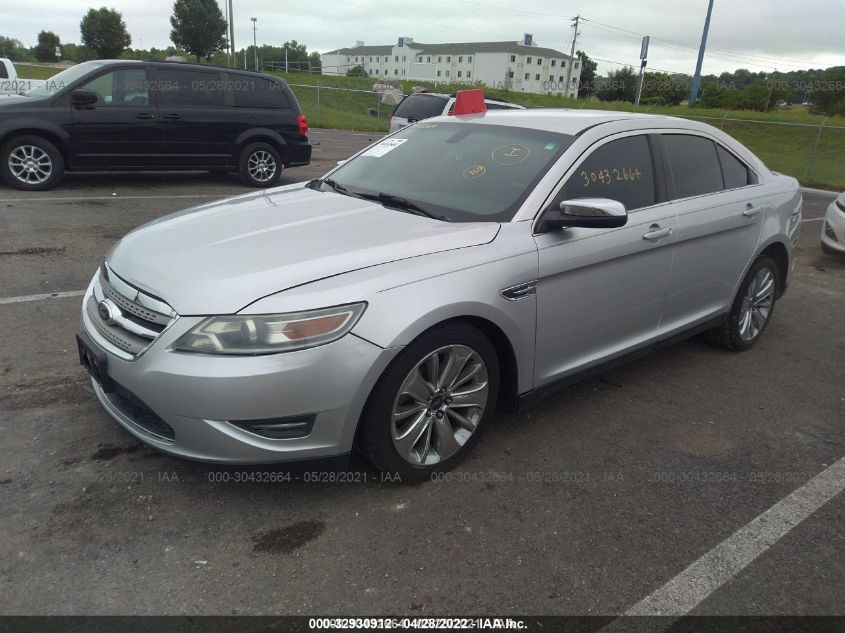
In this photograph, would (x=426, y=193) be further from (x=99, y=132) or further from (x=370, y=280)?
(x=99, y=132)

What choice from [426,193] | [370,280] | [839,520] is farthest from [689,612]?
[426,193]

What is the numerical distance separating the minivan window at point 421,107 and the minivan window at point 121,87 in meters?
5.05

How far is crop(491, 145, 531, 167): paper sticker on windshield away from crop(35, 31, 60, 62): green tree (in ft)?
289

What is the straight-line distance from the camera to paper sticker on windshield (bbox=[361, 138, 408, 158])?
4205mm

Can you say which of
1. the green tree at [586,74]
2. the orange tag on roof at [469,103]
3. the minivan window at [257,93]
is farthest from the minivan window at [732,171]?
the green tree at [586,74]

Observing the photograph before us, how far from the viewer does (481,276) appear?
290 cm

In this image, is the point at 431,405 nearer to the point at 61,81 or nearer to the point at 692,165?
the point at 692,165

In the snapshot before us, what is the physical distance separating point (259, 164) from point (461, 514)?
28.7 ft

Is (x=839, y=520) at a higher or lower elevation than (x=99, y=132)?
lower

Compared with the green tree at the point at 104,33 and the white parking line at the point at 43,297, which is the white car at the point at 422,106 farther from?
the green tree at the point at 104,33

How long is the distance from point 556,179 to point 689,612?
2.04 meters

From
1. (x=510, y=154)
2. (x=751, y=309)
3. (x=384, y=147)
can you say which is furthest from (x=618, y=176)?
(x=751, y=309)

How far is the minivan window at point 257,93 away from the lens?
10.1 m

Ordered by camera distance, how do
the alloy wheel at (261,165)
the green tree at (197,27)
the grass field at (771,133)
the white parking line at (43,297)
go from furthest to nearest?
the green tree at (197,27) → the grass field at (771,133) → the alloy wheel at (261,165) → the white parking line at (43,297)
